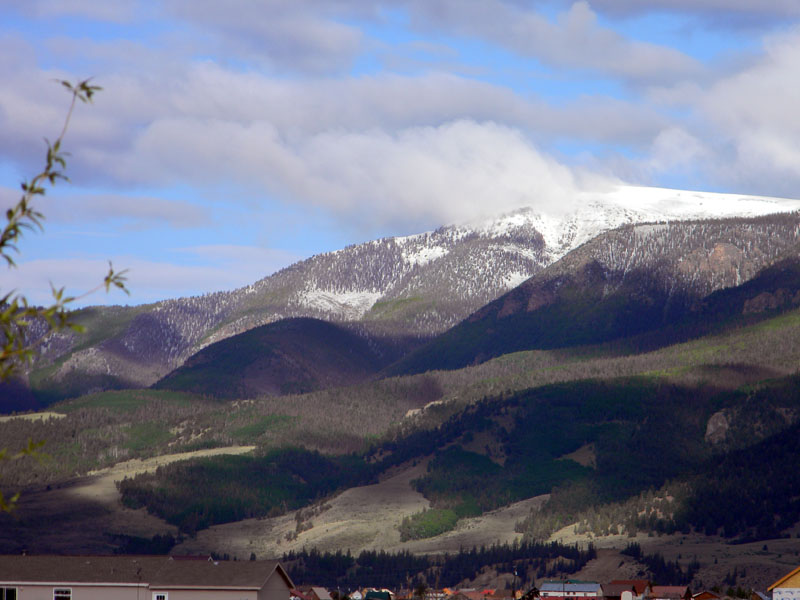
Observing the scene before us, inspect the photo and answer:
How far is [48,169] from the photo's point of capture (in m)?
25.2

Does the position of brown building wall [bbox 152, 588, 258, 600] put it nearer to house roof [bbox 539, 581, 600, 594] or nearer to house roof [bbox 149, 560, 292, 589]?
house roof [bbox 149, 560, 292, 589]

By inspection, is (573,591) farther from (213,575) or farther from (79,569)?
(79,569)

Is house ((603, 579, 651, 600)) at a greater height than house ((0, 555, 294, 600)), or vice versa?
house ((0, 555, 294, 600))

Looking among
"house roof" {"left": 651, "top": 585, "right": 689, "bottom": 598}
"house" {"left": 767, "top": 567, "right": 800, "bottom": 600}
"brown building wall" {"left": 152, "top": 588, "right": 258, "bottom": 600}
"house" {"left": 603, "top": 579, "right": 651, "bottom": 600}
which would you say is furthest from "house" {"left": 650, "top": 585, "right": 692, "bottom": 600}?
"brown building wall" {"left": 152, "top": 588, "right": 258, "bottom": 600}

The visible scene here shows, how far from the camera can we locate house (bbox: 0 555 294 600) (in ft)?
307

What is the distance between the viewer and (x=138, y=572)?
9525cm

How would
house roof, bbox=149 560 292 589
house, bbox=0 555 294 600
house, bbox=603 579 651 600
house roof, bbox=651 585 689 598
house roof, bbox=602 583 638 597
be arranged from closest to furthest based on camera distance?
house, bbox=0 555 294 600 < house roof, bbox=149 560 292 589 < house, bbox=603 579 651 600 < house roof, bbox=651 585 689 598 < house roof, bbox=602 583 638 597

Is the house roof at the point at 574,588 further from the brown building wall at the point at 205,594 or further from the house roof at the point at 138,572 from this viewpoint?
the brown building wall at the point at 205,594

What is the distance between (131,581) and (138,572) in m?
1.27

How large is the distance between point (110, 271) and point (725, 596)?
167 meters

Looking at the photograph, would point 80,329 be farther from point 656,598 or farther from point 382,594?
point 656,598

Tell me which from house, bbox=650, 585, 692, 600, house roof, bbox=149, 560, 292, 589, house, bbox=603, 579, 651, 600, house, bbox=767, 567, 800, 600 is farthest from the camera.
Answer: house, bbox=603, 579, 651, 600

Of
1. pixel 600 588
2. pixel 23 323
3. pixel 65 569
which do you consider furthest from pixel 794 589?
pixel 23 323

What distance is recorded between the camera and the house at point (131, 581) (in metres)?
93.5
